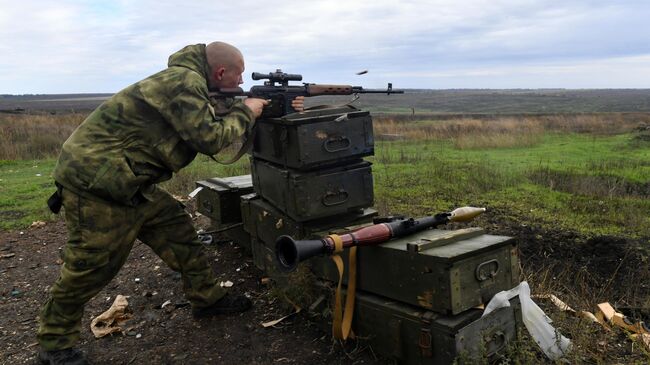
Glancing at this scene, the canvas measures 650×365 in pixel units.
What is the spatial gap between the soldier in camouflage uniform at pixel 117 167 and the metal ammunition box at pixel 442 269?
154 centimetres

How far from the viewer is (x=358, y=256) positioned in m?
3.82

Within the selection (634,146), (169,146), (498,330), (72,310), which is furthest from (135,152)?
(634,146)

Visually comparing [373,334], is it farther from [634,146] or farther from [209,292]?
[634,146]

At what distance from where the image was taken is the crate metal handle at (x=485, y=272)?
3326 millimetres

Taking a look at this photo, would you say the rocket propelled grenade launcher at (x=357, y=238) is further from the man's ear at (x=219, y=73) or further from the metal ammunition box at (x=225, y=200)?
the metal ammunition box at (x=225, y=200)

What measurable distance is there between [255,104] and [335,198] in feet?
3.59

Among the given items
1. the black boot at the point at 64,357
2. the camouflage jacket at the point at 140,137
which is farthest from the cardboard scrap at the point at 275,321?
the camouflage jacket at the point at 140,137

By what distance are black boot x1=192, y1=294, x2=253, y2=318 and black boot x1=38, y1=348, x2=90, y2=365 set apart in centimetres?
104

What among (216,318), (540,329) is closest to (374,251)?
(540,329)

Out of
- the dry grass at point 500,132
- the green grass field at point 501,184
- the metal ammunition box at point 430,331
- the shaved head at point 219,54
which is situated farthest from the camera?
the dry grass at point 500,132

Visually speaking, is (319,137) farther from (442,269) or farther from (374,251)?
(442,269)

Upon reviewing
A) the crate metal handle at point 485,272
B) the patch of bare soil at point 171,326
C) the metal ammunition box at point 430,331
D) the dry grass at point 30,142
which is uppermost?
the dry grass at point 30,142

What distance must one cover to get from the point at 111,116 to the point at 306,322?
2.36 metres

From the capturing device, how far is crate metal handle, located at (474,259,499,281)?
3.33 metres
